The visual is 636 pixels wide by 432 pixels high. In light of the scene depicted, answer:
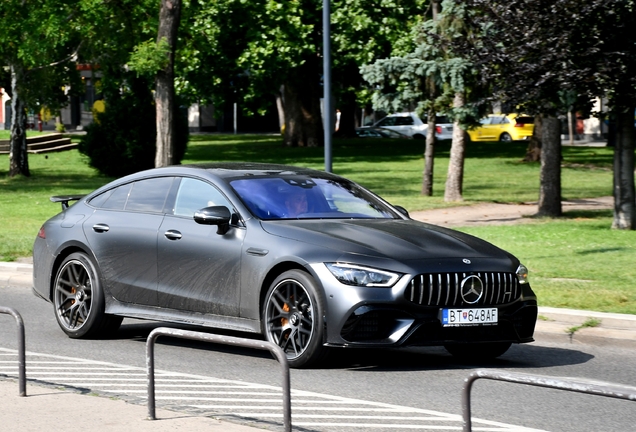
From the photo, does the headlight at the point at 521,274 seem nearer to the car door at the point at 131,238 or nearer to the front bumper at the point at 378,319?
the front bumper at the point at 378,319

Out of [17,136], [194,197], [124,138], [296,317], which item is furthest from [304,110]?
[296,317]

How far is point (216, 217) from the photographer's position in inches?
361

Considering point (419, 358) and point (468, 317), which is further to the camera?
point (419, 358)

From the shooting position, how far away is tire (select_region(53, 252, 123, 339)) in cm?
1020

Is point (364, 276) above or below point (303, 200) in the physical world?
below

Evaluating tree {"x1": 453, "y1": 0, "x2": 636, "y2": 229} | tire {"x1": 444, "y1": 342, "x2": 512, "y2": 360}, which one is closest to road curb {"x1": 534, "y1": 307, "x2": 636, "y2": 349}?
tire {"x1": 444, "y1": 342, "x2": 512, "y2": 360}

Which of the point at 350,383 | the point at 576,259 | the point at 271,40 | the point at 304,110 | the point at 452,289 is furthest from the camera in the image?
the point at 304,110

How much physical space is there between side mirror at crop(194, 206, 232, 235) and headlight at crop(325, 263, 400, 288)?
3.90 ft

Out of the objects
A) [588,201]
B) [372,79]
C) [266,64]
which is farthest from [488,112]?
[266,64]

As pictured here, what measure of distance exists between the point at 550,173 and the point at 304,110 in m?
27.1

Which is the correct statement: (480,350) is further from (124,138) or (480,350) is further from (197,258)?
(124,138)

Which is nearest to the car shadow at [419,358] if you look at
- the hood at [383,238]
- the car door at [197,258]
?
the car door at [197,258]

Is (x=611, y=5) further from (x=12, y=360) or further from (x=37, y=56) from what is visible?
(x=37, y=56)

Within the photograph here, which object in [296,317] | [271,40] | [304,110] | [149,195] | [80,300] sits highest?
[271,40]
